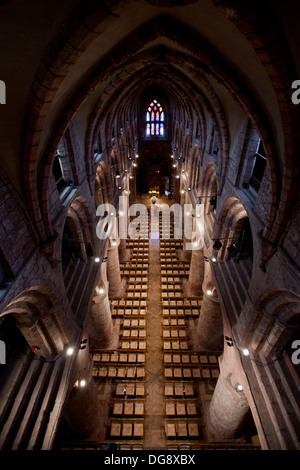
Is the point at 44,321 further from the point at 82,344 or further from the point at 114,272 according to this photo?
the point at 114,272

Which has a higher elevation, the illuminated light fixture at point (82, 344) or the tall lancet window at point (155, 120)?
the tall lancet window at point (155, 120)

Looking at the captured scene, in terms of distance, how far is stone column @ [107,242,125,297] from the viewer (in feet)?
50.6

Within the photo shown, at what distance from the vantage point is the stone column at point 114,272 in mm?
15422

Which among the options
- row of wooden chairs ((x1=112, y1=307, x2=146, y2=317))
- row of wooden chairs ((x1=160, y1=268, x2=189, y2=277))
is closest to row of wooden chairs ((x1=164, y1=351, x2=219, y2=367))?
row of wooden chairs ((x1=112, y1=307, x2=146, y2=317))

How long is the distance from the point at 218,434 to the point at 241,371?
4.87 metres

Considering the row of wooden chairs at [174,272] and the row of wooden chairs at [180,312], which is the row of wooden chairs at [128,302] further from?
the row of wooden chairs at [174,272]

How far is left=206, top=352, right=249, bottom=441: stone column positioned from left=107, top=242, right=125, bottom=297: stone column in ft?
28.2

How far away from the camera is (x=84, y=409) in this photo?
9.67 m

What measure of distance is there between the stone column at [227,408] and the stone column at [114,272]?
8.59 metres

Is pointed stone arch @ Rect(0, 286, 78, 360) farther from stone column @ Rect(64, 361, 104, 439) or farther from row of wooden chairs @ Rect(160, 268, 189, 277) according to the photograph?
row of wooden chairs @ Rect(160, 268, 189, 277)

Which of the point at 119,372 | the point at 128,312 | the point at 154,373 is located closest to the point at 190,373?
the point at 154,373

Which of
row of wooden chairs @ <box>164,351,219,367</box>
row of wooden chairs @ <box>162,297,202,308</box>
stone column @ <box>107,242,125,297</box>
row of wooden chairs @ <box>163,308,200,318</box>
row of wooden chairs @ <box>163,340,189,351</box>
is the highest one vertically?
stone column @ <box>107,242,125,297</box>

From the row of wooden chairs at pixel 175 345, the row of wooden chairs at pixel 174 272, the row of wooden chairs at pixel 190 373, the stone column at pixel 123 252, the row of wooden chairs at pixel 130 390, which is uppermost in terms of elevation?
the stone column at pixel 123 252

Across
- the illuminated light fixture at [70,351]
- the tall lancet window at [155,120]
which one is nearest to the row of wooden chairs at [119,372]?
the illuminated light fixture at [70,351]
